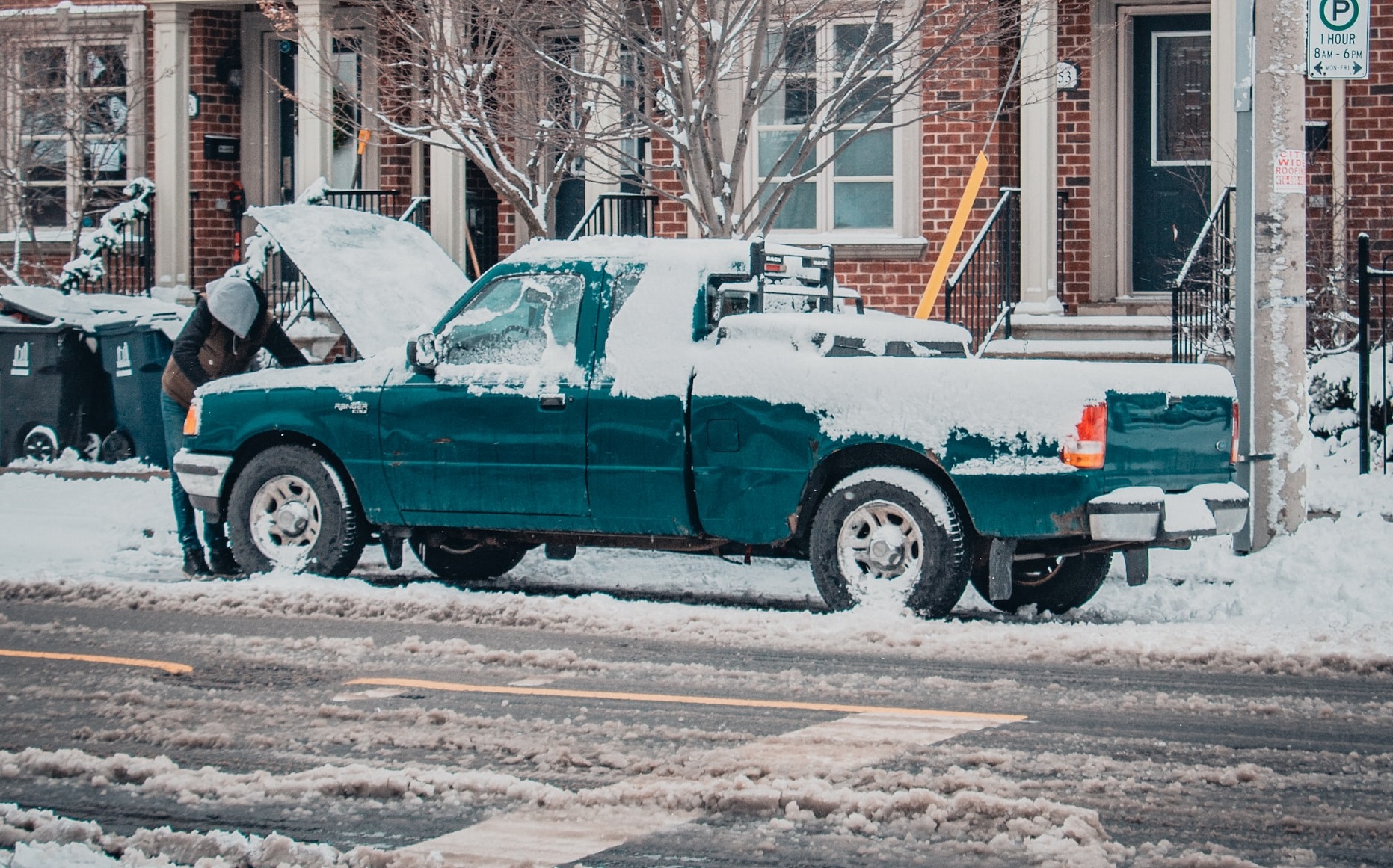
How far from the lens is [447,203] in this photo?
17406mm

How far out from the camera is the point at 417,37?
13.2m

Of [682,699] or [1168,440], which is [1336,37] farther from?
[682,699]

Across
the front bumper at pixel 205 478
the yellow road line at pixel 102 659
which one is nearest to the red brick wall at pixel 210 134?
the front bumper at pixel 205 478

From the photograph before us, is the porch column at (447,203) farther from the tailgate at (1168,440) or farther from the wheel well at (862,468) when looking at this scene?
the tailgate at (1168,440)

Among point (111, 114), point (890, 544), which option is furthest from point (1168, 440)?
point (111, 114)

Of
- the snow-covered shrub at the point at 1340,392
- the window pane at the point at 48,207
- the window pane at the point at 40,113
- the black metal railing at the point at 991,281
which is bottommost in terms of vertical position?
the snow-covered shrub at the point at 1340,392

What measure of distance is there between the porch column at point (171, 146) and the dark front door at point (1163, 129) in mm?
9802

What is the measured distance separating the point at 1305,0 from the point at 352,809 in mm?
7571

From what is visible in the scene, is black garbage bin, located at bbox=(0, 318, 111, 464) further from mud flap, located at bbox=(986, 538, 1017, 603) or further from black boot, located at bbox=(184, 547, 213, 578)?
mud flap, located at bbox=(986, 538, 1017, 603)

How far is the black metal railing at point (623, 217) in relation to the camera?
17.2m

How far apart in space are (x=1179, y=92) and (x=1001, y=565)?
31.2 feet

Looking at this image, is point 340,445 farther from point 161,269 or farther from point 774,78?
point 161,269

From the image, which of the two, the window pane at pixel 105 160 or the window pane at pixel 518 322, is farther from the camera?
the window pane at pixel 105 160

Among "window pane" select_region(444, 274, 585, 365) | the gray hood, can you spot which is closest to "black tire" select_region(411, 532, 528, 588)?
"window pane" select_region(444, 274, 585, 365)
